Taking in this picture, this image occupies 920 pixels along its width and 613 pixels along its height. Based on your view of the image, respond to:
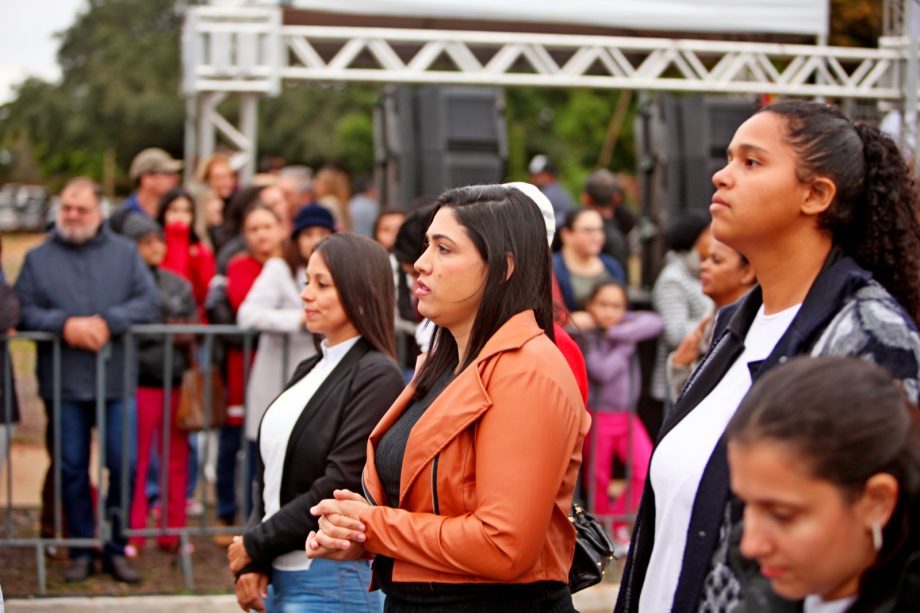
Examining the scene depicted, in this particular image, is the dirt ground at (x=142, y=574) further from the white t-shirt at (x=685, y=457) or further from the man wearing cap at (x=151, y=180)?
the white t-shirt at (x=685, y=457)

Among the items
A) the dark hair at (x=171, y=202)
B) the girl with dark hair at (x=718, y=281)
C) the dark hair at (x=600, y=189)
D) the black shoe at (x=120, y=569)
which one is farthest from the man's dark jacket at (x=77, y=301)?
the dark hair at (x=600, y=189)

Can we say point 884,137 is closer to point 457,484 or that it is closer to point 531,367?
point 531,367

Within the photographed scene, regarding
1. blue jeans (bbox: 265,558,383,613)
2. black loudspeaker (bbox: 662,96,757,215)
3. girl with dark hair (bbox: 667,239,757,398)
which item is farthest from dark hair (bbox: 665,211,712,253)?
blue jeans (bbox: 265,558,383,613)

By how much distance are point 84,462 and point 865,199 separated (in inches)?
183

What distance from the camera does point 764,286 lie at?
2627mm

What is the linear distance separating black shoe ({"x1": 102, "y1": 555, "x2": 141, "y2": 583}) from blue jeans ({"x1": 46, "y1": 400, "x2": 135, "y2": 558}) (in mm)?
37

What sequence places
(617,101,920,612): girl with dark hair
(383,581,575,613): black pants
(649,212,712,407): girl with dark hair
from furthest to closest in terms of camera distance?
(649,212,712,407): girl with dark hair
(383,581,575,613): black pants
(617,101,920,612): girl with dark hair

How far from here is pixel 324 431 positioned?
12.5ft

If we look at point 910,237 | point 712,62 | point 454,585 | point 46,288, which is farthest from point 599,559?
point 712,62

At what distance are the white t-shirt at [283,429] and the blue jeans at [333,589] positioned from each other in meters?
0.05

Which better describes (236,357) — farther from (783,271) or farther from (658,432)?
(783,271)

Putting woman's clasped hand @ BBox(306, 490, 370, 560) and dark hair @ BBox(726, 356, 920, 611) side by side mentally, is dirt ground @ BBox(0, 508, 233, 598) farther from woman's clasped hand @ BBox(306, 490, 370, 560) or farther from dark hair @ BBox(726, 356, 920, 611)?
dark hair @ BBox(726, 356, 920, 611)

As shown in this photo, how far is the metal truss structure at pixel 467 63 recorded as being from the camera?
962 cm

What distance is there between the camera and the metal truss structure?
9.62 meters
